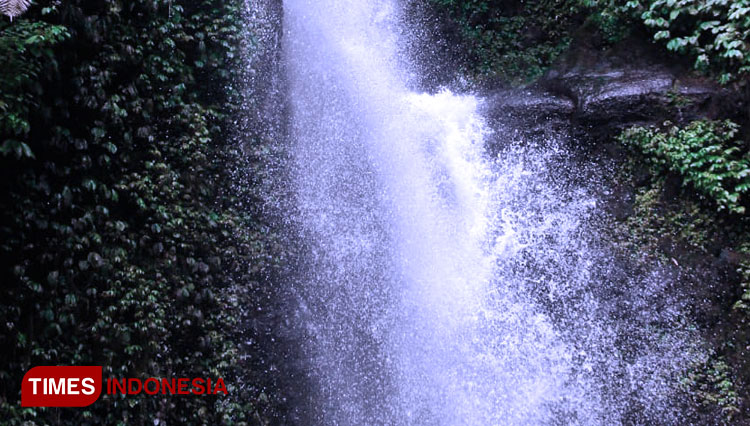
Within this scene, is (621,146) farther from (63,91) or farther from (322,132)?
(63,91)

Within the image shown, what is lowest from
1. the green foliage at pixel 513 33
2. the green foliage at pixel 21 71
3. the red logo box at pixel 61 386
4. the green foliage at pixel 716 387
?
the green foliage at pixel 716 387

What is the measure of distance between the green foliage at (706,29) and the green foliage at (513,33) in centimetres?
157

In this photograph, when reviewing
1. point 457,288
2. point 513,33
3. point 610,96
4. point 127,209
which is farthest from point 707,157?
point 127,209

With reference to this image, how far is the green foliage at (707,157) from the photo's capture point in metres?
6.54

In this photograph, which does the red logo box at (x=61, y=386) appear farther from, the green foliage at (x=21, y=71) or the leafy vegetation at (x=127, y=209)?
the green foliage at (x=21, y=71)

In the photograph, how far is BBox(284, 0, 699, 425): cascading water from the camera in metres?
6.43

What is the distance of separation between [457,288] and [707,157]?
12.0 ft

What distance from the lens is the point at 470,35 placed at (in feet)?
34.2

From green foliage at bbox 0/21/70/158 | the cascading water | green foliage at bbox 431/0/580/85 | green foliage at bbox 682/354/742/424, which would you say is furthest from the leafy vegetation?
green foliage at bbox 682/354/742/424

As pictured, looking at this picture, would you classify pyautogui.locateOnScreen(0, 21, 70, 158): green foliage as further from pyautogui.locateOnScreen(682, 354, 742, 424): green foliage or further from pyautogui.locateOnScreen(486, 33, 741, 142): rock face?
pyautogui.locateOnScreen(682, 354, 742, 424): green foliage

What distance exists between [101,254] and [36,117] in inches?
55.9

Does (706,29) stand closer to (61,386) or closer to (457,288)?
(457,288)

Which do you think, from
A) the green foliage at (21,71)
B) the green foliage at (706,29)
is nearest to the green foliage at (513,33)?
the green foliage at (706,29)

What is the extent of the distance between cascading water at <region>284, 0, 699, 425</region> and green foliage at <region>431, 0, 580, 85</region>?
1.65m
